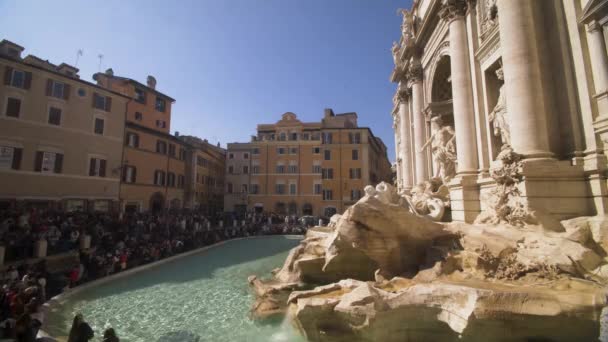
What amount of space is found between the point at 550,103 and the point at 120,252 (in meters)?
16.2

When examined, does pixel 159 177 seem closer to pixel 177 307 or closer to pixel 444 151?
pixel 177 307

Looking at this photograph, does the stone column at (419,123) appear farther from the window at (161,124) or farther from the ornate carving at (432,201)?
the window at (161,124)

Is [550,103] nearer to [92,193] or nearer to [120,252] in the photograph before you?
[120,252]

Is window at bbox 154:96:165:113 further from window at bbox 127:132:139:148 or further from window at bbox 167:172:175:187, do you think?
window at bbox 167:172:175:187

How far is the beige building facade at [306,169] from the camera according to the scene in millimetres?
38500

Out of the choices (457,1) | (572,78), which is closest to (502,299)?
(572,78)

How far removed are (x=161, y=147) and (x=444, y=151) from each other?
25526mm

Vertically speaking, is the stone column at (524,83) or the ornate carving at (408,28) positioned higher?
the ornate carving at (408,28)

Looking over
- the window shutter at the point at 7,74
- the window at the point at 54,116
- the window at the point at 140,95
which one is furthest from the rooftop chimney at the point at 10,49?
the window at the point at 140,95

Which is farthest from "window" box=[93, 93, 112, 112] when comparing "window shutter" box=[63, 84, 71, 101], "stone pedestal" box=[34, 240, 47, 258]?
"stone pedestal" box=[34, 240, 47, 258]

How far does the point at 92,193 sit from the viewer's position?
21266mm

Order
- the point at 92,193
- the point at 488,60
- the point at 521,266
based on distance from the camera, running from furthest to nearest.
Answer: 1. the point at 92,193
2. the point at 488,60
3. the point at 521,266

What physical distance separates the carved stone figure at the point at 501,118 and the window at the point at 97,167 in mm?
24478

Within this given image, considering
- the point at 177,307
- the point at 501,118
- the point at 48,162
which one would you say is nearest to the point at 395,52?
the point at 501,118
